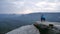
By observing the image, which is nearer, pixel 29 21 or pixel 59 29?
pixel 59 29

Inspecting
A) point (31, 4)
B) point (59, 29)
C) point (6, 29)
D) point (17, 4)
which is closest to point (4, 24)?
point (6, 29)

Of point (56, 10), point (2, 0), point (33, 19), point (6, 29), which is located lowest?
point (6, 29)

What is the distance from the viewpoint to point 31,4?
2.19 meters

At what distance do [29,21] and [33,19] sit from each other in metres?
0.08

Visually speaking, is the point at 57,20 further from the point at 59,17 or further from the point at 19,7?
the point at 19,7

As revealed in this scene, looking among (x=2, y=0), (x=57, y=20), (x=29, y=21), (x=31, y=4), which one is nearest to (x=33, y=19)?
(x=29, y=21)

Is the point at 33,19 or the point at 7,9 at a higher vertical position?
the point at 7,9

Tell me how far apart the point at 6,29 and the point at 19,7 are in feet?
1.46

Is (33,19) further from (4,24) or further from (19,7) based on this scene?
(4,24)

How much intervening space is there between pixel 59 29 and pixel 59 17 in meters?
0.68

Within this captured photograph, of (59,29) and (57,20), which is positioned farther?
(57,20)

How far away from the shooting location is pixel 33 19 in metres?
2.19

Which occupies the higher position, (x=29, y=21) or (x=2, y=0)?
(x=2, y=0)

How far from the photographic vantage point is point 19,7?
7.25ft
